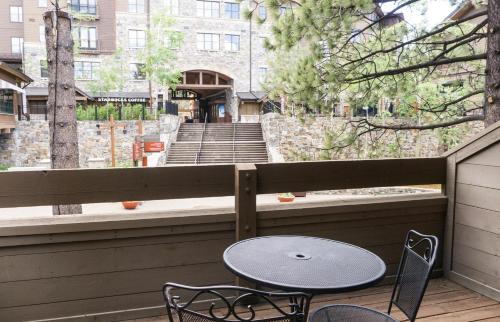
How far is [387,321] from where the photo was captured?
1673mm

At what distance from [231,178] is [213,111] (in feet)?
105

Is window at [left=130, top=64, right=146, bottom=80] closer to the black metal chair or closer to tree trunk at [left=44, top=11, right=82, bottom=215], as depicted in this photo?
tree trunk at [left=44, top=11, right=82, bottom=215]

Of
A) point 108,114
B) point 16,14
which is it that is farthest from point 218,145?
point 16,14

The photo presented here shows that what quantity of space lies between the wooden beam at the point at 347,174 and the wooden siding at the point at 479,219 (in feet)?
0.70

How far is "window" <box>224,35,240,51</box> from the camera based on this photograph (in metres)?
26.7

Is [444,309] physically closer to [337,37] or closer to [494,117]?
[494,117]

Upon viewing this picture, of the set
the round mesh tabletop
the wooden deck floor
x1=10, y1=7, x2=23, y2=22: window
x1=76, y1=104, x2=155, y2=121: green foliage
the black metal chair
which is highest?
x1=10, y1=7, x2=23, y2=22: window

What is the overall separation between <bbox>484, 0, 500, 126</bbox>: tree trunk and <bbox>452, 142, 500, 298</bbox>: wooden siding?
1.23 metres

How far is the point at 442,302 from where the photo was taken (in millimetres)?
2734

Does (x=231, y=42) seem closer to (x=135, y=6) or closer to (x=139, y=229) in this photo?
(x=135, y=6)

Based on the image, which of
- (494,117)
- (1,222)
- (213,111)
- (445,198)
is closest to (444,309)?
(445,198)

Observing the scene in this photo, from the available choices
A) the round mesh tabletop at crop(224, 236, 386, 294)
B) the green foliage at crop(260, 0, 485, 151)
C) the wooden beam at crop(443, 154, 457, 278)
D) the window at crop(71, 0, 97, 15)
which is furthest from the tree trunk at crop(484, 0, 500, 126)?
the window at crop(71, 0, 97, 15)

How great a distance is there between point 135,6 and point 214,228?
1049 inches

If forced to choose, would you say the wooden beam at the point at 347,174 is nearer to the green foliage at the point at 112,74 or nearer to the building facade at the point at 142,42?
the green foliage at the point at 112,74
